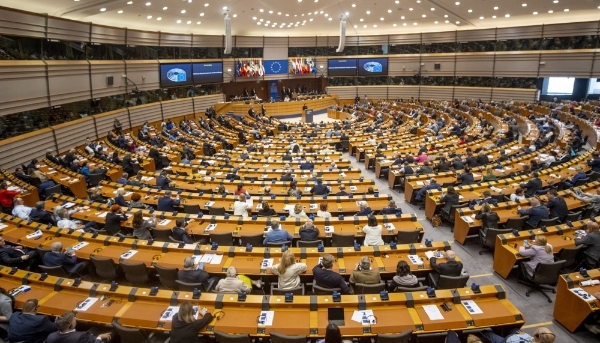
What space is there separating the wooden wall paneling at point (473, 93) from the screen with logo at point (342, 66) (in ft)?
36.1

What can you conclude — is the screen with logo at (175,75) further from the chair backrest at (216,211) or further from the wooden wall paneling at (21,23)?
the chair backrest at (216,211)

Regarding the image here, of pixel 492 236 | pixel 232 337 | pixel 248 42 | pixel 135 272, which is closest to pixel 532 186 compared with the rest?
pixel 492 236

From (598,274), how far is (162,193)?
37.7 ft

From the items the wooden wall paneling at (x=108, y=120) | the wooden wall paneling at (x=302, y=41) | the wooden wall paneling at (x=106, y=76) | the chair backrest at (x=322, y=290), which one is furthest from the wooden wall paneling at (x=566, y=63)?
the wooden wall paneling at (x=108, y=120)

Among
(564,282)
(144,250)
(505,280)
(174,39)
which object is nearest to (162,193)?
(144,250)

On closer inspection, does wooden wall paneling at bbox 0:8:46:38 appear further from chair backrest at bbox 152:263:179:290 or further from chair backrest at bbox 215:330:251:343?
chair backrest at bbox 215:330:251:343

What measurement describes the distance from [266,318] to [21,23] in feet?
58.9

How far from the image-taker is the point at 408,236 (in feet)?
29.0

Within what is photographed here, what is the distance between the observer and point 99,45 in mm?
23438

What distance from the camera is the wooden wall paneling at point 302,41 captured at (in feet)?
131

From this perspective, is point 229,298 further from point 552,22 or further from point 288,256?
point 552,22

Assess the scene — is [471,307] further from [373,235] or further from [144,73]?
[144,73]

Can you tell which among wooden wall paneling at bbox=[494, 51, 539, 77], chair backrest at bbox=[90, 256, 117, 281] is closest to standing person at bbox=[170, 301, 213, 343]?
chair backrest at bbox=[90, 256, 117, 281]

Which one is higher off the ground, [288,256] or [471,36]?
[471,36]
